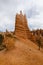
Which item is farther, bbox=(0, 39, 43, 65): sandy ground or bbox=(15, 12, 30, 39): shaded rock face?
bbox=(15, 12, 30, 39): shaded rock face

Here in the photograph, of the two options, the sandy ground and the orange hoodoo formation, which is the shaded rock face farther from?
the sandy ground

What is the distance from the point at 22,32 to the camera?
56.4 metres

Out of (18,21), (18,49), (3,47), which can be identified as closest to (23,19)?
Answer: (18,21)

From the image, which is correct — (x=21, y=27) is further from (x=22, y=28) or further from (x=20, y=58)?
(x=20, y=58)

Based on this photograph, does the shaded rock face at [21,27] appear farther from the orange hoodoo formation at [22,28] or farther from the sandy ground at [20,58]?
the sandy ground at [20,58]

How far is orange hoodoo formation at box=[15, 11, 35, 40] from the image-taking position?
56.0 metres

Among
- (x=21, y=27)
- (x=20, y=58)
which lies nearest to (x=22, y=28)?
(x=21, y=27)

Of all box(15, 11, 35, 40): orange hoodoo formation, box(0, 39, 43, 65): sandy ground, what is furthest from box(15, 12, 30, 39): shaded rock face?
box(0, 39, 43, 65): sandy ground

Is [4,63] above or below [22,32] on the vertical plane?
below

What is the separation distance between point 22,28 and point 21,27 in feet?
1.43

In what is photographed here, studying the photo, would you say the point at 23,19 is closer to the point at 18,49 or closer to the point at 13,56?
the point at 18,49

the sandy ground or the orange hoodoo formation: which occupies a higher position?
the orange hoodoo formation

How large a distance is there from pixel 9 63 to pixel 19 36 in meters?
21.9

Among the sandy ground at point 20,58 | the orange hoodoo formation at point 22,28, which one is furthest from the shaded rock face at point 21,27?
the sandy ground at point 20,58
